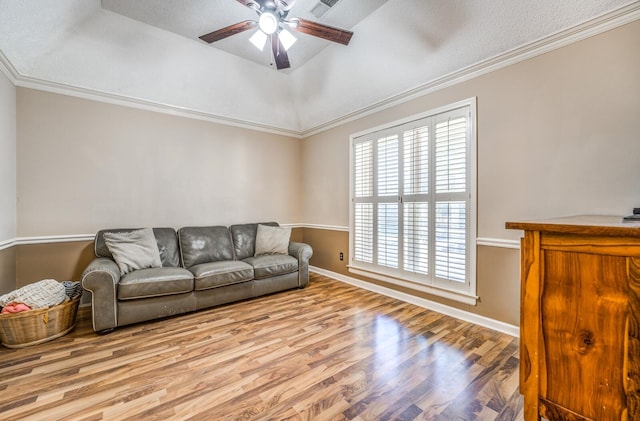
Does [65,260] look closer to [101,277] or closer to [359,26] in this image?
[101,277]

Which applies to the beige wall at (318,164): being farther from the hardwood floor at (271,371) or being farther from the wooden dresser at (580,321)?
the wooden dresser at (580,321)

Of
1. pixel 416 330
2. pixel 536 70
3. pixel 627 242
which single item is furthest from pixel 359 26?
pixel 416 330

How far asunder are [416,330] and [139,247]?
3040mm

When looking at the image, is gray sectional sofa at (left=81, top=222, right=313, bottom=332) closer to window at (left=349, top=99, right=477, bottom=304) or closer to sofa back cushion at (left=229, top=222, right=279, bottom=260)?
sofa back cushion at (left=229, top=222, right=279, bottom=260)

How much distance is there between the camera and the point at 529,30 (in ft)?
7.36

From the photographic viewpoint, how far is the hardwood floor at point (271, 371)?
1.56m

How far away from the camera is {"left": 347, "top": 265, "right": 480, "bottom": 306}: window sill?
2.76m

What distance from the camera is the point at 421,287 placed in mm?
3162

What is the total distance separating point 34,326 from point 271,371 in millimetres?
2064

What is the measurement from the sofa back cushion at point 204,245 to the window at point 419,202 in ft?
6.01

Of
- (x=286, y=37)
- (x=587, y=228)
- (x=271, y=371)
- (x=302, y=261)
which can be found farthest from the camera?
(x=302, y=261)

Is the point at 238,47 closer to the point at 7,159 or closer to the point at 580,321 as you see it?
the point at 7,159

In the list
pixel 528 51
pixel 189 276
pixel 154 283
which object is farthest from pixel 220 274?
pixel 528 51

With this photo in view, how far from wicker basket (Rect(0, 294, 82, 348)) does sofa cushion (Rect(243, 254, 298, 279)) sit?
178 centimetres
